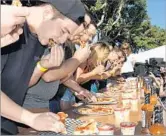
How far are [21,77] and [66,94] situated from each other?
2.84 ft

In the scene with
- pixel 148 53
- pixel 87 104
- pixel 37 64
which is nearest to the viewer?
pixel 37 64

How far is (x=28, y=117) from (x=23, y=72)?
0.14 m

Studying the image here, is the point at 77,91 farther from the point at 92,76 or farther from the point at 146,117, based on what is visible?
the point at 146,117

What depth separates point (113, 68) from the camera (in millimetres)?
3061

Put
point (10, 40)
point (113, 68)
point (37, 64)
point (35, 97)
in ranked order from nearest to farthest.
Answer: point (10, 40), point (37, 64), point (35, 97), point (113, 68)

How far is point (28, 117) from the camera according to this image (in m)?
0.87

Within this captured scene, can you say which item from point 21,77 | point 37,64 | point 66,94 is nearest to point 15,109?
point 21,77

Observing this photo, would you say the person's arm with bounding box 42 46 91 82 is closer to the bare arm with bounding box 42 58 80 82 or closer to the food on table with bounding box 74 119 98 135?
the bare arm with bounding box 42 58 80 82

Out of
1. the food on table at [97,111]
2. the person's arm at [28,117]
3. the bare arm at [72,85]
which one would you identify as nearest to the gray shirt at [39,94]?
the food on table at [97,111]

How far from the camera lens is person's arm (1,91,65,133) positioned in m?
0.83

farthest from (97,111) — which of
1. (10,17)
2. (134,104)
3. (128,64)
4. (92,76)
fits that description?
(128,64)

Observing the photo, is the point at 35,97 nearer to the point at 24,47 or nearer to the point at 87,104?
the point at 24,47

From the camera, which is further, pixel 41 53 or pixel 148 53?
pixel 148 53

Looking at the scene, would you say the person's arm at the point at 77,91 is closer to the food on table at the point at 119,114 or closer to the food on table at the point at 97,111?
the food on table at the point at 97,111
